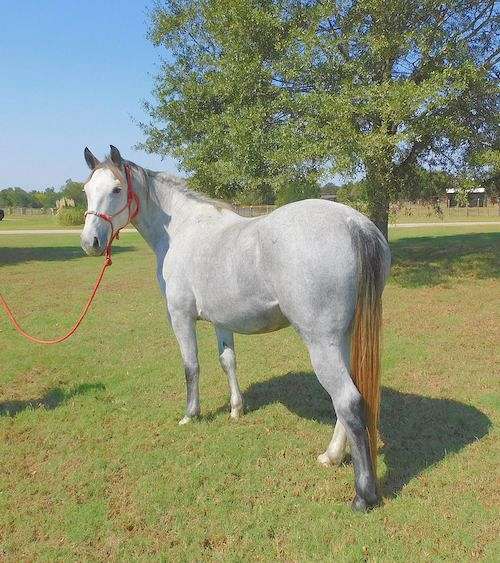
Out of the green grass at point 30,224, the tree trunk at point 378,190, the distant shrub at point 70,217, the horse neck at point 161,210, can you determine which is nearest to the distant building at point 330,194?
Result: the tree trunk at point 378,190

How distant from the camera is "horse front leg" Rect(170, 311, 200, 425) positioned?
4.55 metres

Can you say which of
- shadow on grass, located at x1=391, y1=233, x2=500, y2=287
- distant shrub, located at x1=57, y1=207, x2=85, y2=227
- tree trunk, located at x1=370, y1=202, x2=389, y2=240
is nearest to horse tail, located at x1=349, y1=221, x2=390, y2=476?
tree trunk, located at x1=370, y1=202, x2=389, y2=240

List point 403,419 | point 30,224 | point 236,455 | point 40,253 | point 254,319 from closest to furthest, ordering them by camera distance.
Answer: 1. point 254,319
2. point 236,455
3. point 403,419
4. point 40,253
5. point 30,224

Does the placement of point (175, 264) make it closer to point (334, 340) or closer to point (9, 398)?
point (334, 340)

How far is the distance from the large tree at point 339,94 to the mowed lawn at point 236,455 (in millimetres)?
4618

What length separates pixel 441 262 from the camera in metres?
15.5

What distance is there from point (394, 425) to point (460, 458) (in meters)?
0.76

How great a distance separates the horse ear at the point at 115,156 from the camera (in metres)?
4.17

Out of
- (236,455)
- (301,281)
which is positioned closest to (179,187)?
(301,281)

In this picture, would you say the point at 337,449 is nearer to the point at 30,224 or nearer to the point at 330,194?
the point at 330,194

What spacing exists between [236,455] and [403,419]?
1721 mm

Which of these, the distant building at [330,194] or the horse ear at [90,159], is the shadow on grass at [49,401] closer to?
the horse ear at [90,159]

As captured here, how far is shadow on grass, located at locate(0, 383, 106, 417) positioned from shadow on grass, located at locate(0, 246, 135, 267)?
13947 mm

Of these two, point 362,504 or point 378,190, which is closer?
point 362,504
